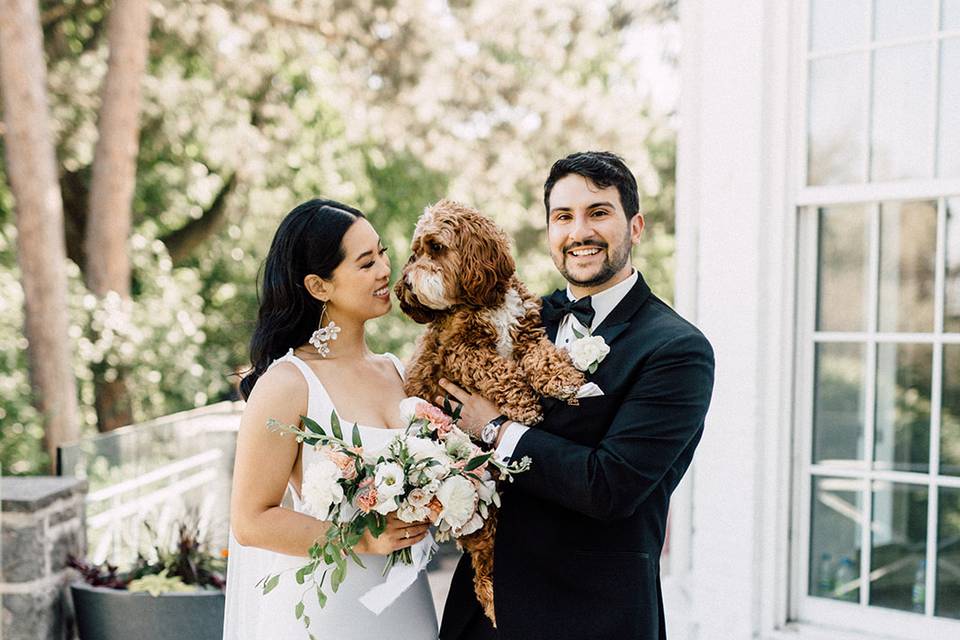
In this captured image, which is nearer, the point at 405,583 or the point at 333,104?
the point at 405,583

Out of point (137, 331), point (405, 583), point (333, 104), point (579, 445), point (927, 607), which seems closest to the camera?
point (579, 445)

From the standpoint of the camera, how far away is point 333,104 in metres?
11.9

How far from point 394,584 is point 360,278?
0.72m

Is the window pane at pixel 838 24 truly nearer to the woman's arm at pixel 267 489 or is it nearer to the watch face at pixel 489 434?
the watch face at pixel 489 434

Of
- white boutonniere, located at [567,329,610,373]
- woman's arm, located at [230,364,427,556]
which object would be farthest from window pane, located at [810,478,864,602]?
woman's arm, located at [230,364,427,556]

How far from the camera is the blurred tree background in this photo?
386 inches

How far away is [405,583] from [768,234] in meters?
1.92

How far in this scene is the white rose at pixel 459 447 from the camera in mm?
1876

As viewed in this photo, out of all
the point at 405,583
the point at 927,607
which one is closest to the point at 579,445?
the point at 405,583

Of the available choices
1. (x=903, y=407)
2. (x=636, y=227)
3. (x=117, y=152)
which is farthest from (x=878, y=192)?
(x=117, y=152)

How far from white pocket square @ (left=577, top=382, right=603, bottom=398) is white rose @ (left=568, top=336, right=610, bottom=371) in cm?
4

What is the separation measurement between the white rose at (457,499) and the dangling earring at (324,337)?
573 mm

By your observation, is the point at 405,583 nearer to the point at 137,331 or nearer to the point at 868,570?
the point at 868,570

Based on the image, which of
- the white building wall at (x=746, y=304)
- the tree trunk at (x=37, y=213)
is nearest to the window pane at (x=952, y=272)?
the white building wall at (x=746, y=304)
